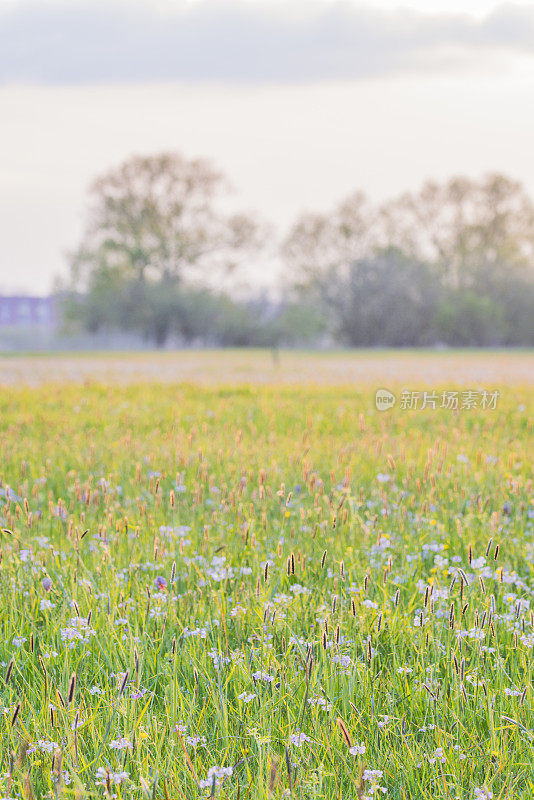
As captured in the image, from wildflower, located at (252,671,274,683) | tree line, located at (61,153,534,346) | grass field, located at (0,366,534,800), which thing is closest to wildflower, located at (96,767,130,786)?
grass field, located at (0,366,534,800)

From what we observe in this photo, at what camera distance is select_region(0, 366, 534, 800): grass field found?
2.27m

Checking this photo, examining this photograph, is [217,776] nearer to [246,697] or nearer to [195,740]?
[195,740]

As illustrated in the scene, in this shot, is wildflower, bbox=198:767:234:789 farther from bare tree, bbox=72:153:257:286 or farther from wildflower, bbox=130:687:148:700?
bare tree, bbox=72:153:257:286

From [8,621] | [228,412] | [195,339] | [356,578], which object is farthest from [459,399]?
[195,339]

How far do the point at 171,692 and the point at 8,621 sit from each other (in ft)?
3.26

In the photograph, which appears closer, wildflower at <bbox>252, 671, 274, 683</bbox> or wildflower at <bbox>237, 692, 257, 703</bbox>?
wildflower at <bbox>237, 692, 257, 703</bbox>

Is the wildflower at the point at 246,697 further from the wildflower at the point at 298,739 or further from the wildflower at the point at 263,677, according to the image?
the wildflower at the point at 298,739

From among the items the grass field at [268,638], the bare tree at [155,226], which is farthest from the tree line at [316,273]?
the grass field at [268,638]

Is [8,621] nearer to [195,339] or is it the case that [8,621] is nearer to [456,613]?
[456,613]

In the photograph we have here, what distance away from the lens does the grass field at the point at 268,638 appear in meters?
2.27

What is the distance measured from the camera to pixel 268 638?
2971 mm

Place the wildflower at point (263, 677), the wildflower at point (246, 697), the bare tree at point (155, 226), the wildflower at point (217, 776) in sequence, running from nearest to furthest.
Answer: the wildflower at point (217, 776)
the wildflower at point (246, 697)
the wildflower at point (263, 677)
the bare tree at point (155, 226)

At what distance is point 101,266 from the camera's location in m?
63.4

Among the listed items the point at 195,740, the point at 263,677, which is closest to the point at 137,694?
the point at 195,740
